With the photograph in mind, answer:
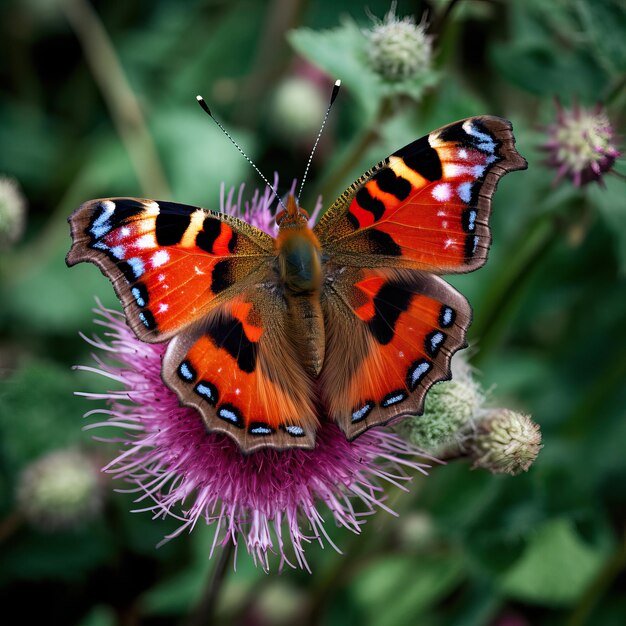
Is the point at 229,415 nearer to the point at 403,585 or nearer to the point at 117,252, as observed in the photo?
the point at 117,252

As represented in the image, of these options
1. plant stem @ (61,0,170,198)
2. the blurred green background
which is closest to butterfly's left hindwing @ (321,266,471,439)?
the blurred green background

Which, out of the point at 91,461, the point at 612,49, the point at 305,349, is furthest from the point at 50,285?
the point at 612,49

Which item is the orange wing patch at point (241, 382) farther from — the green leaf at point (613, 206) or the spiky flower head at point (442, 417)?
the green leaf at point (613, 206)

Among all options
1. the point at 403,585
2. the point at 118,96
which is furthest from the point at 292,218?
the point at 118,96

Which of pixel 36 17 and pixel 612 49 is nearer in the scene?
pixel 612 49

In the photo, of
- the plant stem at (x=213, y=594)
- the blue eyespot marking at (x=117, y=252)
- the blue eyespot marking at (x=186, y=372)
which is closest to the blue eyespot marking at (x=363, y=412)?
the blue eyespot marking at (x=186, y=372)

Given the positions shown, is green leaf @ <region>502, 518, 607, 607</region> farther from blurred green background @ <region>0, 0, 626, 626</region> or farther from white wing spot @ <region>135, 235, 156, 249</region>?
white wing spot @ <region>135, 235, 156, 249</region>

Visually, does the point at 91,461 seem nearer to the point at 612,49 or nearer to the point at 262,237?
the point at 262,237
